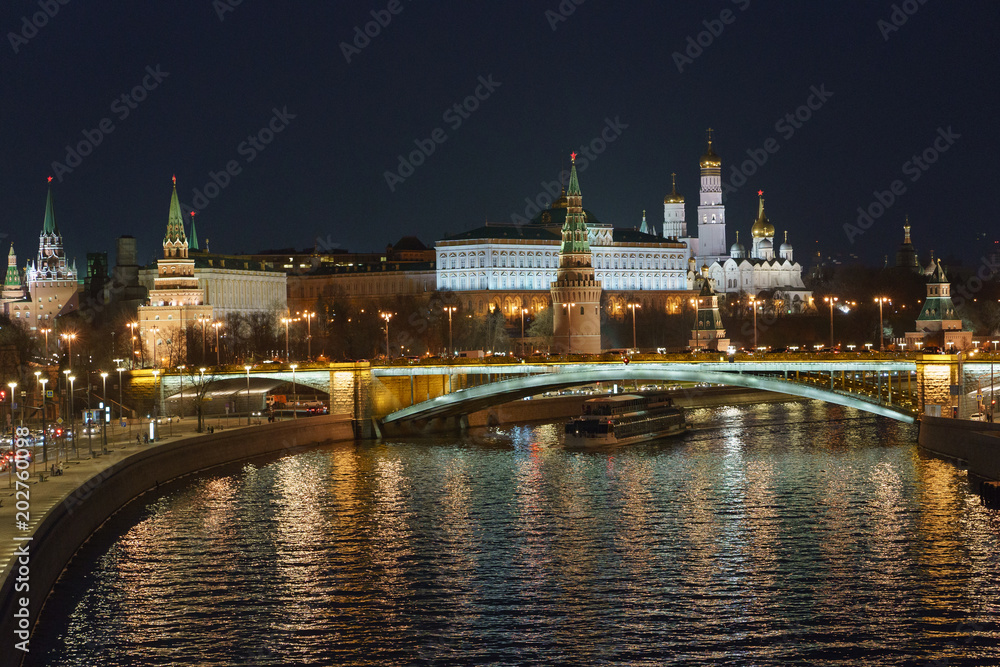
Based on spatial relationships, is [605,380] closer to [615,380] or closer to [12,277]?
[615,380]

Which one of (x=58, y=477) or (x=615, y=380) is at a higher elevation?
(x=615, y=380)

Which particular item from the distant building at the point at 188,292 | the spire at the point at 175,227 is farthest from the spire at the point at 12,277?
the spire at the point at 175,227

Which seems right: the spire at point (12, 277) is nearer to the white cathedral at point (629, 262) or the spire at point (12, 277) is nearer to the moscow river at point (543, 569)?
the white cathedral at point (629, 262)

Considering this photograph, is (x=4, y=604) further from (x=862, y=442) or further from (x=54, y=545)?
(x=862, y=442)

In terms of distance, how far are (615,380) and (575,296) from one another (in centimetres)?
5122

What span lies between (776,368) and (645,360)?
5492mm

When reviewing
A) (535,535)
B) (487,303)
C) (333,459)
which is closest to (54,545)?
(535,535)

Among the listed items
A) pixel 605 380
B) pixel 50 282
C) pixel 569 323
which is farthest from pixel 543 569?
pixel 50 282

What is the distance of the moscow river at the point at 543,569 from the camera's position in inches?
1085

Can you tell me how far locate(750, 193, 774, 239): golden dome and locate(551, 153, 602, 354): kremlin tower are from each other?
77.0 m

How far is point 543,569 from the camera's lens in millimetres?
33906

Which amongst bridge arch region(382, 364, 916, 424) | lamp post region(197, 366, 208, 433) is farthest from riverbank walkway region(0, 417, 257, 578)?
bridge arch region(382, 364, 916, 424)

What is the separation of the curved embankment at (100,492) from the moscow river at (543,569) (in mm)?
614

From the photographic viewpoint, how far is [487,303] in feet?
499
